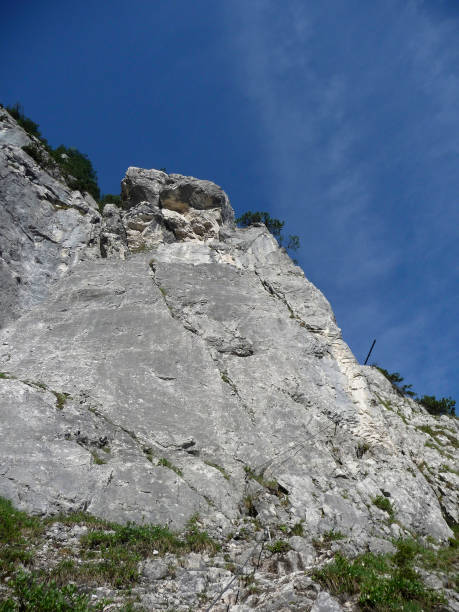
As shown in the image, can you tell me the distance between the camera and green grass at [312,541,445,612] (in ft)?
23.7

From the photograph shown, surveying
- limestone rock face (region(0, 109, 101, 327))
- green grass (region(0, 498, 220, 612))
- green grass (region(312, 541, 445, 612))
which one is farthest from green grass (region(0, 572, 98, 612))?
limestone rock face (region(0, 109, 101, 327))

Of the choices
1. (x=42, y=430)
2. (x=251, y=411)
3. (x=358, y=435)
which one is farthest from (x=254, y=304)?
(x=42, y=430)

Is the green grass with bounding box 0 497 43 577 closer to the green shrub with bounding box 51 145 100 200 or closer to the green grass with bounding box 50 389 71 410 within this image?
the green grass with bounding box 50 389 71 410

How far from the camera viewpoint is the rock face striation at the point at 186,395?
1380cm

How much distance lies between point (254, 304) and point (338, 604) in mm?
17785

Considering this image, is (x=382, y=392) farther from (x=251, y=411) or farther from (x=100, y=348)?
(x=100, y=348)

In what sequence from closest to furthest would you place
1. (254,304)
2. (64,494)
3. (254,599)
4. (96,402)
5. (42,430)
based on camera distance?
1. (254,599)
2. (64,494)
3. (42,430)
4. (96,402)
5. (254,304)

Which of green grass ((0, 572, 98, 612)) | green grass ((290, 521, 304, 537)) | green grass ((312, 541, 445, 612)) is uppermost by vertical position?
green grass ((290, 521, 304, 537))

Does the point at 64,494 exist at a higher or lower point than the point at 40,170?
lower

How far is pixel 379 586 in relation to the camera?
753cm

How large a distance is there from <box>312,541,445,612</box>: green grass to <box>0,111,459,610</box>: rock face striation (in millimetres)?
1046

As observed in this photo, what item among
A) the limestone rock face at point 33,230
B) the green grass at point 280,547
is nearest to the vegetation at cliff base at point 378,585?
the green grass at point 280,547

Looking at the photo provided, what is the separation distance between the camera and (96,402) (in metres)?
17.0

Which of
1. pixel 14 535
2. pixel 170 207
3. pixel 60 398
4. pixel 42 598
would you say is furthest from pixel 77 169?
pixel 42 598
